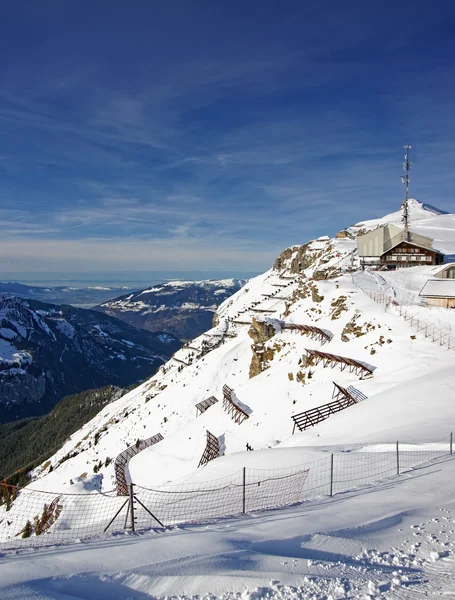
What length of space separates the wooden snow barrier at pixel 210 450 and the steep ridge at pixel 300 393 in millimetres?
847

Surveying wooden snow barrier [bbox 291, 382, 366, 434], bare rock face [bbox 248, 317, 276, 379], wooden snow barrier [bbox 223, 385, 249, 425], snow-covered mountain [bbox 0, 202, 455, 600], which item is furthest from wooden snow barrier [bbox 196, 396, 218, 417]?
wooden snow barrier [bbox 291, 382, 366, 434]

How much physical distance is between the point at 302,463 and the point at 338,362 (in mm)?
15773

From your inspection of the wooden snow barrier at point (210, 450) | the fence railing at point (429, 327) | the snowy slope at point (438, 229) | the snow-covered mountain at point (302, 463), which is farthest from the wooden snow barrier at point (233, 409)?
the snowy slope at point (438, 229)

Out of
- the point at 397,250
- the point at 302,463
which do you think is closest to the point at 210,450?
the point at 302,463

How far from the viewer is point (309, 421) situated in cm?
2456

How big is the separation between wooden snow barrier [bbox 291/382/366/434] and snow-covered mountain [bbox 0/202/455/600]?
0.84 metres

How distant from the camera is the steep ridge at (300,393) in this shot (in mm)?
20406

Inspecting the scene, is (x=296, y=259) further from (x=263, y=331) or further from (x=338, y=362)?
(x=338, y=362)

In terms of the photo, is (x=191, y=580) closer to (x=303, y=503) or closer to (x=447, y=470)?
(x=303, y=503)

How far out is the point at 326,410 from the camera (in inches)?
992

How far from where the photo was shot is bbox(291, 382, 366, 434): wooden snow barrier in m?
24.4

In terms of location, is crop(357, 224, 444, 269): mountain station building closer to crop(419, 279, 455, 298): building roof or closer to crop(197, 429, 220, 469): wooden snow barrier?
crop(419, 279, 455, 298): building roof

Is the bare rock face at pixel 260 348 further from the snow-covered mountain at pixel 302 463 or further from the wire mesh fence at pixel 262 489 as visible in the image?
the wire mesh fence at pixel 262 489

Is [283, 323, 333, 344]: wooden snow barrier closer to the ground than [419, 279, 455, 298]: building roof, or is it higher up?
closer to the ground
